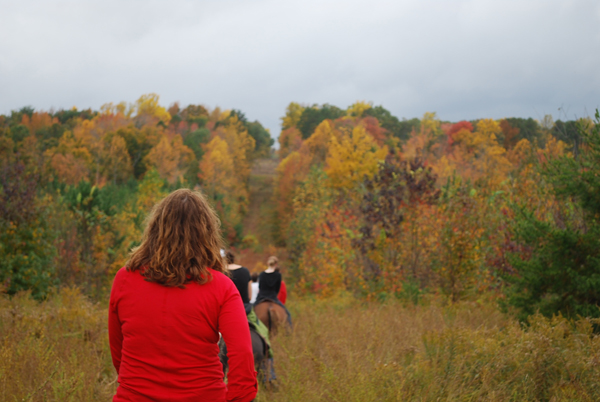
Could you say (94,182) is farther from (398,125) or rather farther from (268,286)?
(398,125)

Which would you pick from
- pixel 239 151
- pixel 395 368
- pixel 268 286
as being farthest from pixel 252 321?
pixel 239 151

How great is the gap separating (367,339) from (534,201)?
6639 mm

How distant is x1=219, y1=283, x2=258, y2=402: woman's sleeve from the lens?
2.16 meters

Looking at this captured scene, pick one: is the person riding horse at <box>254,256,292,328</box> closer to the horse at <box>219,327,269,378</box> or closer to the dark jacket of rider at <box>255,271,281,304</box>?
the dark jacket of rider at <box>255,271,281,304</box>

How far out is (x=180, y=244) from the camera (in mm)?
2250

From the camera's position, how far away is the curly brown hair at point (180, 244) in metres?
2.18

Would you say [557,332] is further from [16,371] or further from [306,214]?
[306,214]

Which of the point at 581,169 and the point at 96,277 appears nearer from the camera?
the point at 581,169

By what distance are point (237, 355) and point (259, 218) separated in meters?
62.1

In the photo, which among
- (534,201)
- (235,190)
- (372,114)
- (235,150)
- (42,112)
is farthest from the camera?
(372,114)

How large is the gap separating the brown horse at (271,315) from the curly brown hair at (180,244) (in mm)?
5037

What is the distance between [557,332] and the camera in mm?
5113

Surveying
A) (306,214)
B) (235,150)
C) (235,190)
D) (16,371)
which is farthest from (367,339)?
(235,150)

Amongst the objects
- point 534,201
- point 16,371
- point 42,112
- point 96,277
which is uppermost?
point 42,112
